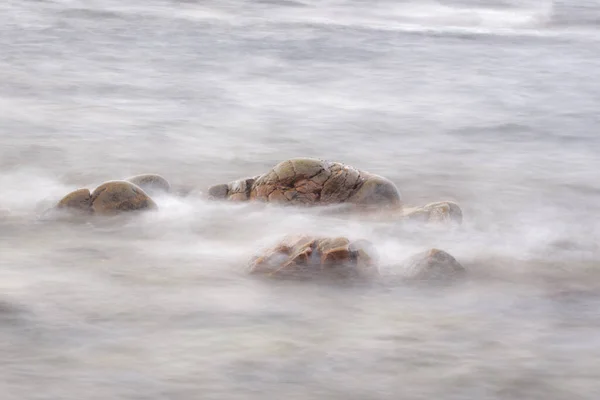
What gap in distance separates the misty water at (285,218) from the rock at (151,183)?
106 mm

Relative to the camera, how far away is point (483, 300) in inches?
223

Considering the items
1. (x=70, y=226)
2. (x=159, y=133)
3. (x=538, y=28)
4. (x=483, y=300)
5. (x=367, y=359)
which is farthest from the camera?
(x=538, y=28)

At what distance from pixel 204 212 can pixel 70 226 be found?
0.96m

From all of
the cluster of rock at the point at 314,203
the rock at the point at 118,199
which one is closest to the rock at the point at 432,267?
the cluster of rock at the point at 314,203

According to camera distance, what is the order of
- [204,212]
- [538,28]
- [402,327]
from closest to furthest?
[402,327]
[204,212]
[538,28]

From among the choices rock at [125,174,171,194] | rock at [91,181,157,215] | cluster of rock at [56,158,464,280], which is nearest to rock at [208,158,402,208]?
cluster of rock at [56,158,464,280]

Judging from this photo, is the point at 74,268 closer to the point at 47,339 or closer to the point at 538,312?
the point at 47,339

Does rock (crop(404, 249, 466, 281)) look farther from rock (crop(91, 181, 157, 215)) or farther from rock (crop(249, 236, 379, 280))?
rock (crop(91, 181, 157, 215))

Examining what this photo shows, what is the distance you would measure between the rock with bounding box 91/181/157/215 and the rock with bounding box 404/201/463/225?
5.74 feet

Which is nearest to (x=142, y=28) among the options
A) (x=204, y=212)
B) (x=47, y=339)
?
(x=204, y=212)

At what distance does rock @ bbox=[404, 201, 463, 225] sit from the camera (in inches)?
266

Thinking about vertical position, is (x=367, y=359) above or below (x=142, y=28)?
below

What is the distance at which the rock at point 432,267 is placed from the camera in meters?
5.84

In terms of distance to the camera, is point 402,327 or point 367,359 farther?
point 402,327
